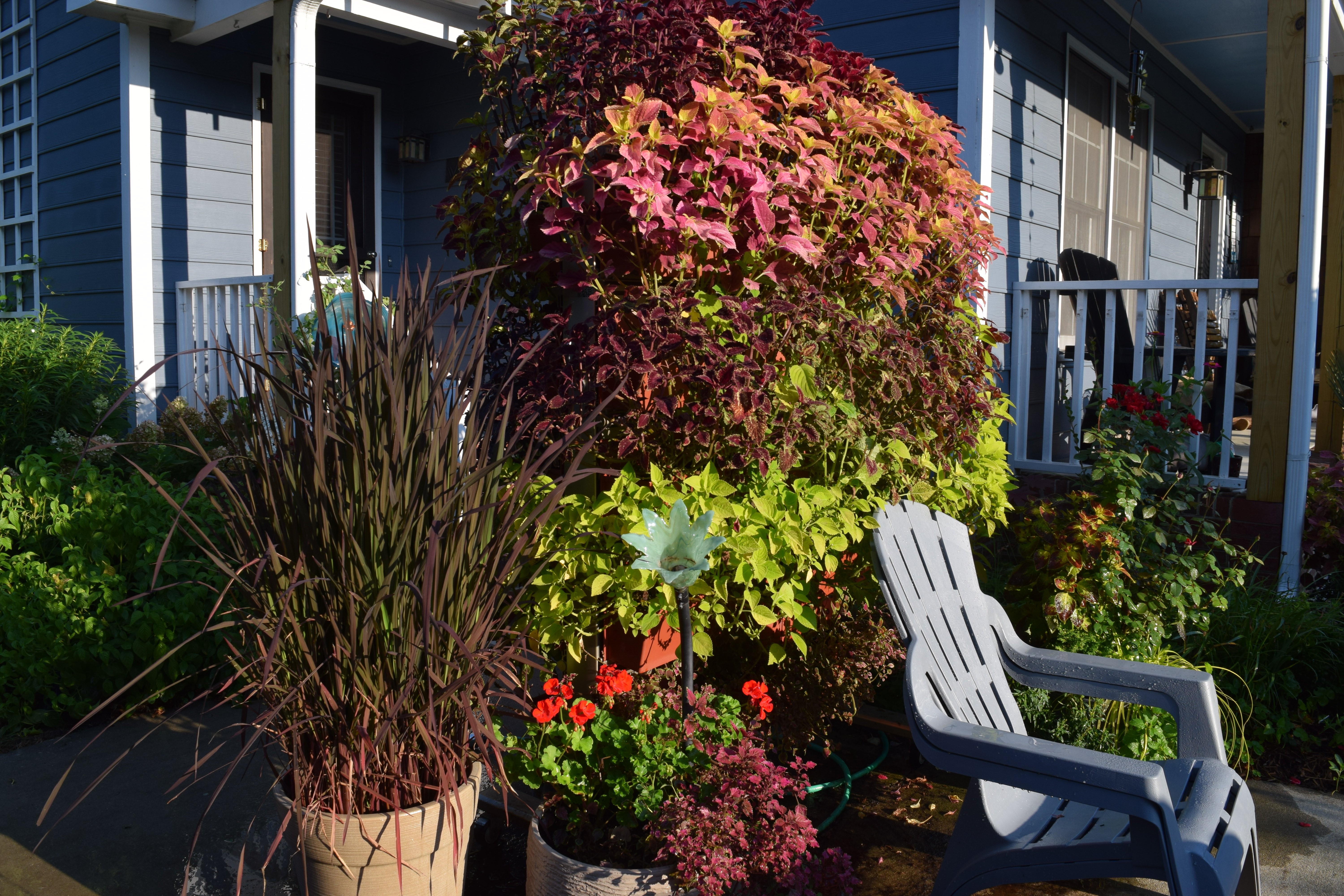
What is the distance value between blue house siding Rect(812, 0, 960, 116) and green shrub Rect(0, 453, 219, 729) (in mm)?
3495

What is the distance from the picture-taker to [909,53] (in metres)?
4.52

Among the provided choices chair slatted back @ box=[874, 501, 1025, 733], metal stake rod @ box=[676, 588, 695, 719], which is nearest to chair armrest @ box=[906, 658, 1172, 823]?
chair slatted back @ box=[874, 501, 1025, 733]

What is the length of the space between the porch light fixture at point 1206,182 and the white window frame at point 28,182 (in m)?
8.70

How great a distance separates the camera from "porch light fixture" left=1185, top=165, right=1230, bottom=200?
7.88m

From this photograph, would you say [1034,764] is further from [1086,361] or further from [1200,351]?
[1086,361]

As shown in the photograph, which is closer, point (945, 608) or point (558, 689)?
point (558, 689)

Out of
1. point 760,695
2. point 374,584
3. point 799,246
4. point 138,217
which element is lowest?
point 760,695

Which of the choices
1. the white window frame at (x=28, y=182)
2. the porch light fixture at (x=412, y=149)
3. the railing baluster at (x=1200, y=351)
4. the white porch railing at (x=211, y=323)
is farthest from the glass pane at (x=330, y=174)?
the railing baluster at (x=1200, y=351)

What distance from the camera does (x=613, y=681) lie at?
2002 millimetres

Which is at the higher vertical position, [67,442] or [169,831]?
[67,442]

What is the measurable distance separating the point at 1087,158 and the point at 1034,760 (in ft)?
17.2

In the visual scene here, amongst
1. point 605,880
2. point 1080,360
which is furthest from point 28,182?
point 605,880

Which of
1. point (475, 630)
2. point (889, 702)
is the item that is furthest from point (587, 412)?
point (889, 702)

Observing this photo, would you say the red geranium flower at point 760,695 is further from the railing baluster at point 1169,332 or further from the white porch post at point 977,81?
the railing baluster at point 1169,332
